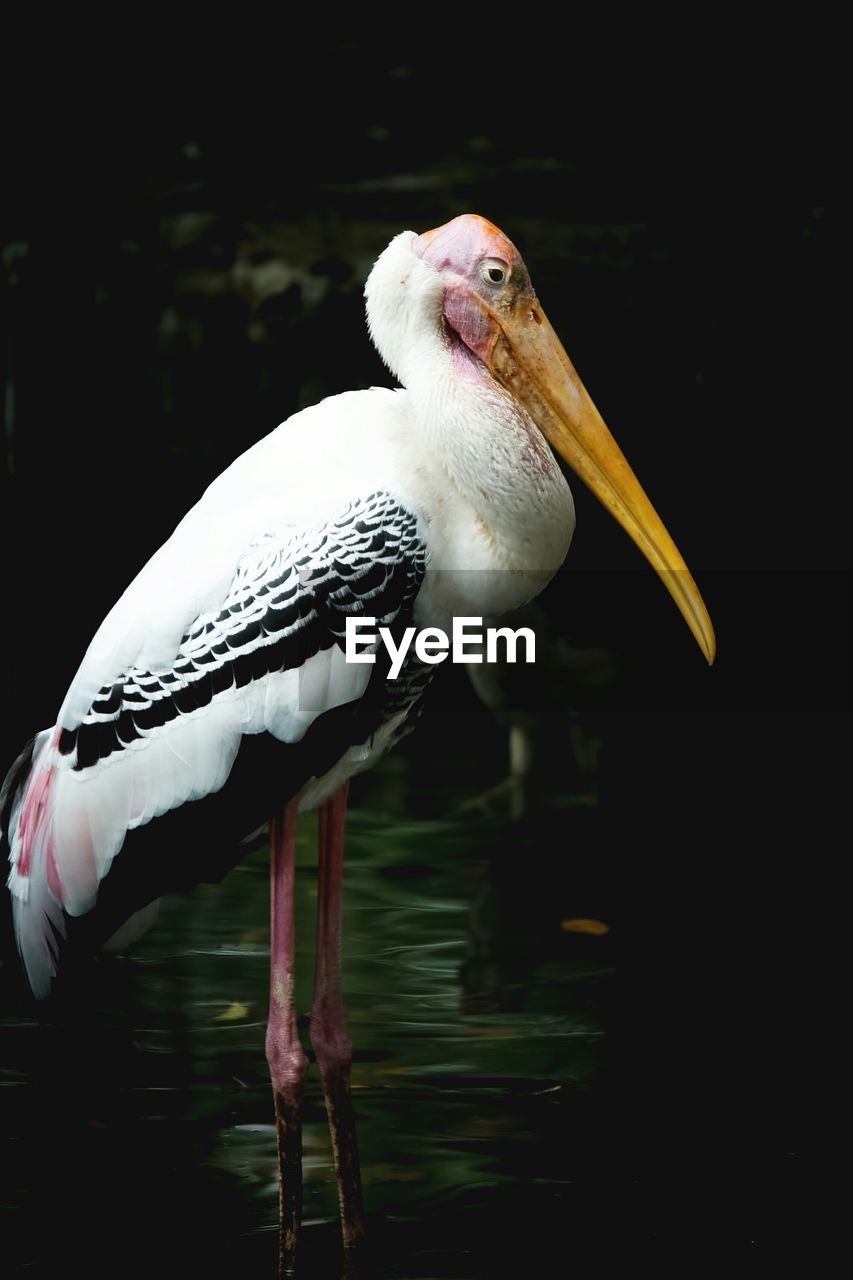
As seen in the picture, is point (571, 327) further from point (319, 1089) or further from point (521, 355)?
point (521, 355)

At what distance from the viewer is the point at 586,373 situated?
5633mm

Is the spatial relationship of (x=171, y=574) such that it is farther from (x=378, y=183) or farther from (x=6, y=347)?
(x=6, y=347)

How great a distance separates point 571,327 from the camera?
221 inches

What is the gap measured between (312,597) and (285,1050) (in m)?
0.70

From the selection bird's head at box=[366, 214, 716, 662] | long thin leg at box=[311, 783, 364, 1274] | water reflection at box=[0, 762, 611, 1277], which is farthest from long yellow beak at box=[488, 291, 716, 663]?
water reflection at box=[0, 762, 611, 1277]

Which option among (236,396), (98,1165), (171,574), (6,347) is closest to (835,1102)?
(98,1165)

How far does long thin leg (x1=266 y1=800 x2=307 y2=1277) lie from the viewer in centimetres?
283

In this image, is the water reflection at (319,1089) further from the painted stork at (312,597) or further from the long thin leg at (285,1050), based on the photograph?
the painted stork at (312,597)

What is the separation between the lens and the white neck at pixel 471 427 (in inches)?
108

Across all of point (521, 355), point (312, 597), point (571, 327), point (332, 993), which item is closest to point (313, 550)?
point (312, 597)

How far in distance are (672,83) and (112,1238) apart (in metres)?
4.43

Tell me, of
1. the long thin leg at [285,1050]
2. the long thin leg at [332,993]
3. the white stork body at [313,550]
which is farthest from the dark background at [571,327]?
the white stork body at [313,550]

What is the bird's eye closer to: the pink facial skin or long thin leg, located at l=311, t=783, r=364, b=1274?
the pink facial skin

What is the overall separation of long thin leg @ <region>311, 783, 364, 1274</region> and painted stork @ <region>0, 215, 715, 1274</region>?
0.02 metres
